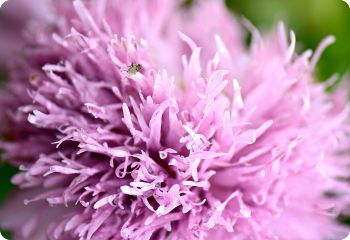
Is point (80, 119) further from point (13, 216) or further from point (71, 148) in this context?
point (13, 216)

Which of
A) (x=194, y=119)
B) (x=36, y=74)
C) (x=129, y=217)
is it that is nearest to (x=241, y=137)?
(x=194, y=119)

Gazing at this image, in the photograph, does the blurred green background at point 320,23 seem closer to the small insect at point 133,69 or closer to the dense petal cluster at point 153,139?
the dense petal cluster at point 153,139

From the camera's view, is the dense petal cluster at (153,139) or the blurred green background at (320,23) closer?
the dense petal cluster at (153,139)

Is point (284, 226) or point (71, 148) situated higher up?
point (71, 148)

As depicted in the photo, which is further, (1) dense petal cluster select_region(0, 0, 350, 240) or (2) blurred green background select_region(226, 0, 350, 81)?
(2) blurred green background select_region(226, 0, 350, 81)

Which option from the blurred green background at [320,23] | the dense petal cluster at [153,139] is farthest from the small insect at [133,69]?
the blurred green background at [320,23]

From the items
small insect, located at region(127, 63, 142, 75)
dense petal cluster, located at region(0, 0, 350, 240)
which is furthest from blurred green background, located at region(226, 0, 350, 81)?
small insect, located at region(127, 63, 142, 75)

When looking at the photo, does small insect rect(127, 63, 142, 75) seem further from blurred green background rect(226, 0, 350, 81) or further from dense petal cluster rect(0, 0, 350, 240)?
blurred green background rect(226, 0, 350, 81)

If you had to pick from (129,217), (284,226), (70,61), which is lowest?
(284,226)
